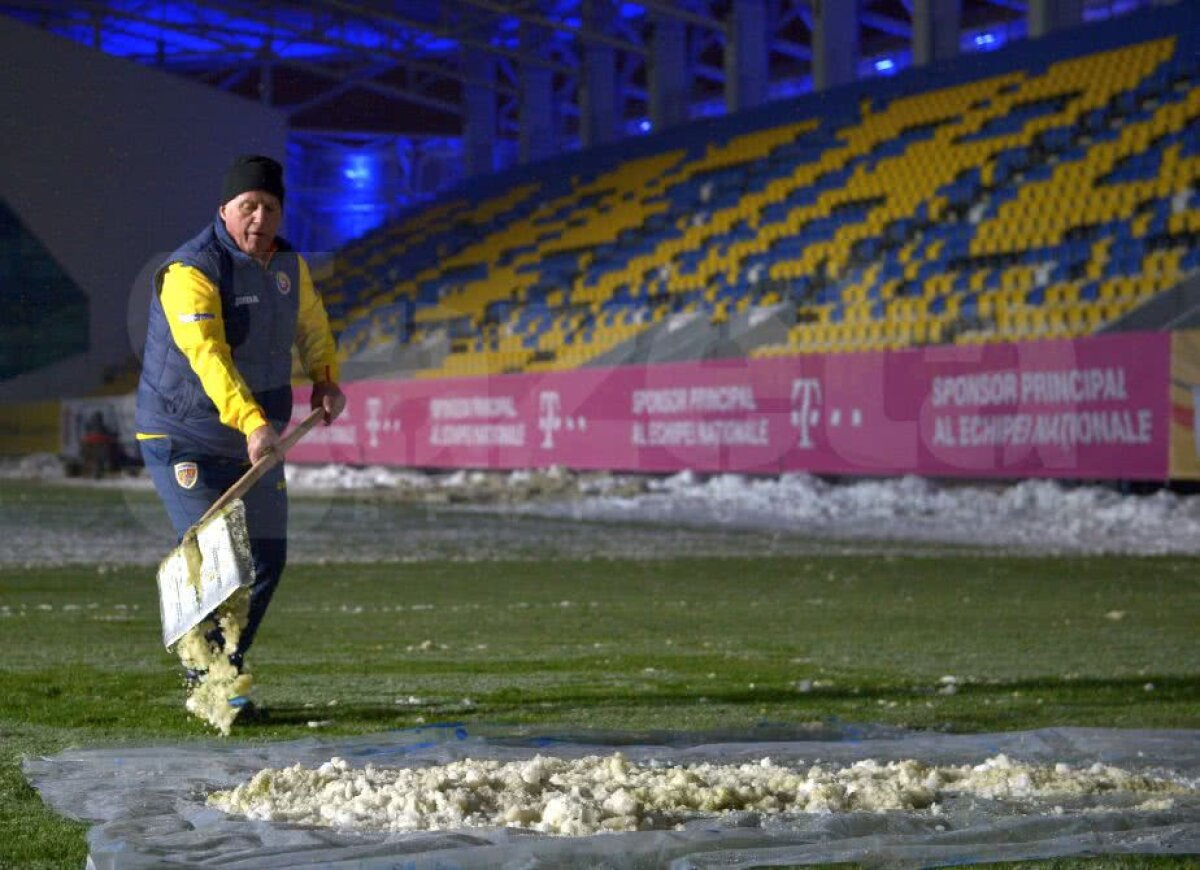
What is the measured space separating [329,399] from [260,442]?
3.03 ft

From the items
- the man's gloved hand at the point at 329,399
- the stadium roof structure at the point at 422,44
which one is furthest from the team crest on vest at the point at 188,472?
the stadium roof structure at the point at 422,44

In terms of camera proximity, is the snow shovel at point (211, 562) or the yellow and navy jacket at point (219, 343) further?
the yellow and navy jacket at point (219, 343)

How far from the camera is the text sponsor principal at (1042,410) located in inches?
837

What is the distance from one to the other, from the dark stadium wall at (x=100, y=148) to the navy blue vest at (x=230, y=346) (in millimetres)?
25194

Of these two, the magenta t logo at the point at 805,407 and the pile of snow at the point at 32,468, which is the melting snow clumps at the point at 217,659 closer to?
the magenta t logo at the point at 805,407

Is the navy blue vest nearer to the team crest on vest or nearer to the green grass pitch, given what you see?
the team crest on vest

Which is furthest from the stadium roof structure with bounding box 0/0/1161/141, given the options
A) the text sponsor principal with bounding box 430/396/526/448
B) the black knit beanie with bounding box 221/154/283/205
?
the black knit beanie with bounding box 221/154/283/205

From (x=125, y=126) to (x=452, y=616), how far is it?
24.8 meters

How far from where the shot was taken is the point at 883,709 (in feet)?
24.3

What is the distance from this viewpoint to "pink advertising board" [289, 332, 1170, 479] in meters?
21.4

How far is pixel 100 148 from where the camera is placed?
34000mm

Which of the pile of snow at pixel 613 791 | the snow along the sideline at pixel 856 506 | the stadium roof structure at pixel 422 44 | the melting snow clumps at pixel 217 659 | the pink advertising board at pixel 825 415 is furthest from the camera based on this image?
the stadium roof structure at pixel 422 44

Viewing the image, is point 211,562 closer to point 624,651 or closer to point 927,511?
point 624,651

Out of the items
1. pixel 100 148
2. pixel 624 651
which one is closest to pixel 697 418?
pixel 100 148
